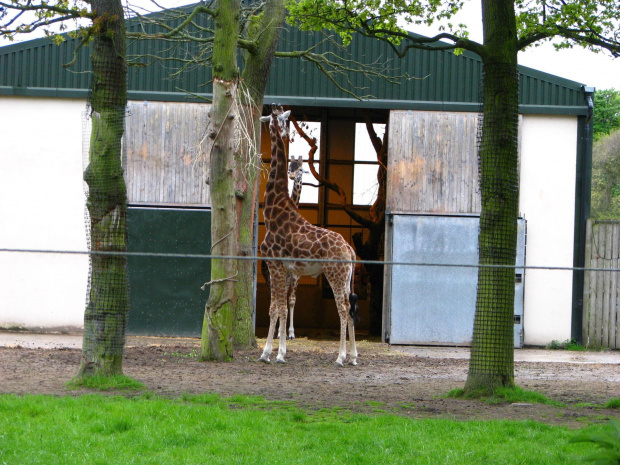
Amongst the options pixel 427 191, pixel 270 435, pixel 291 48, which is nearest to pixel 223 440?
pixel 270 435

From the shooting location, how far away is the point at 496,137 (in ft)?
27.8

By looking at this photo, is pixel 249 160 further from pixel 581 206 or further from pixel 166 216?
pixel 581 206

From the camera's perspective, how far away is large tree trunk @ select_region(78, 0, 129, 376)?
8.48 metres

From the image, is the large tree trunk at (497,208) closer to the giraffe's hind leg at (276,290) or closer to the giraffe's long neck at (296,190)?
the giraffe's hind leg at (276,290)

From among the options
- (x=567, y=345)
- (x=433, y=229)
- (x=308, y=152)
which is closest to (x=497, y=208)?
(x=433, y=229)

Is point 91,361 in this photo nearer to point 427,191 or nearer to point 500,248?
point 500,248

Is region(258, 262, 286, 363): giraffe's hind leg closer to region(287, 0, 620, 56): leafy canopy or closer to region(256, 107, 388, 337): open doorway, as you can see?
region(287, 0, 620, 56): leafy canopy

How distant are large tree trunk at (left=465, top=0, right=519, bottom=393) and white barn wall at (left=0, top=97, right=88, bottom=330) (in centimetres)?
977

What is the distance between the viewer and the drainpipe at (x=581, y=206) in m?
15.8

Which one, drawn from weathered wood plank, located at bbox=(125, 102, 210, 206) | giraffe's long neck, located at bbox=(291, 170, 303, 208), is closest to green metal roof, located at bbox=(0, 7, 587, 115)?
weathered wood plank, located at bbox=(125, 102, 210, 206)

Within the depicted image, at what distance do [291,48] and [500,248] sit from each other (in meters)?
9.28

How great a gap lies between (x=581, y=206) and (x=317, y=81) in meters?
5.90

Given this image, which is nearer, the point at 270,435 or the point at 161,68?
the point at 270,435

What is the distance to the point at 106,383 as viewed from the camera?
8.32 m
